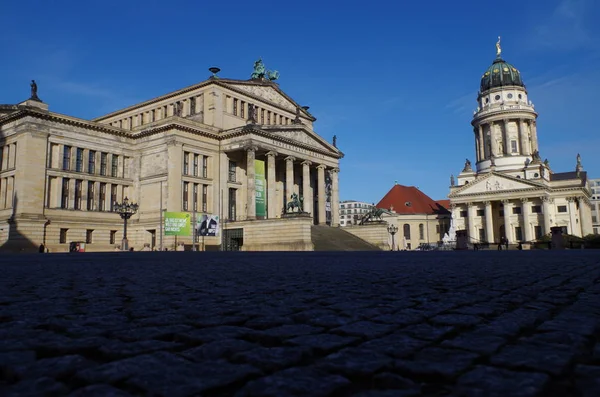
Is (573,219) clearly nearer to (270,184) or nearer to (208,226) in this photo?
(270,184)

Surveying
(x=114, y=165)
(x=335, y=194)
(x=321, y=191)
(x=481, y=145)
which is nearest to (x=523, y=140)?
(x=481, y=145)

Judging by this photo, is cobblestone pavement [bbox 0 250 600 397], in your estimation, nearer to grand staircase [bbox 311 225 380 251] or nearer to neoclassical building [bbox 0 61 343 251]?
neoclassical building [bbox 0 61 343 251]

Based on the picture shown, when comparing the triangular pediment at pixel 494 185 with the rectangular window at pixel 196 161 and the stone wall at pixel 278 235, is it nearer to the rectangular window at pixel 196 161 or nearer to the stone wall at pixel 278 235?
the stone wall at pixel 278 235

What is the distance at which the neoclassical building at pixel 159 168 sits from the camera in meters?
37.8

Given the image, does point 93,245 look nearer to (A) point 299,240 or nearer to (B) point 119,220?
(B) point 119,220

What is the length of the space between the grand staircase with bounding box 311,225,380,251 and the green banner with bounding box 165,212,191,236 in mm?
10961

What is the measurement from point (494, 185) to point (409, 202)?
56.5 ft

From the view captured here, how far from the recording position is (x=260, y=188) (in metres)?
46.0

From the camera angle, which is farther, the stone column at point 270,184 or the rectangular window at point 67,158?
the stone column at point 270,184

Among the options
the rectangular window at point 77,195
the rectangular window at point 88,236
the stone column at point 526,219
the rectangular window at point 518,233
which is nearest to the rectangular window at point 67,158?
the rectangular window at point 77,195

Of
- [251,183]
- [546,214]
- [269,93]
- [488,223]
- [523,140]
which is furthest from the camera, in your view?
[523,140]

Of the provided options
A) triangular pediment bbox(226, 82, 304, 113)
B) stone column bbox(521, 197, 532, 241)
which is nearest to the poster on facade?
triangular pediment bbox(226, 82, 304, 113)

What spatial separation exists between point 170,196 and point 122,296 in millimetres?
38710

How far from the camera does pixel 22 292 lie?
4.44 m
